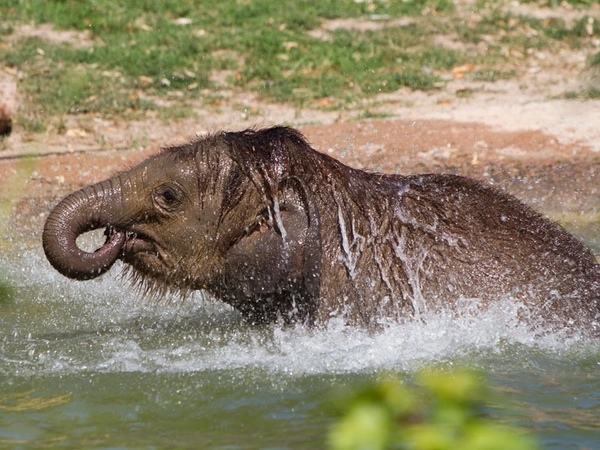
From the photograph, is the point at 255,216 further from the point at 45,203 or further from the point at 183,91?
the point at 183,91

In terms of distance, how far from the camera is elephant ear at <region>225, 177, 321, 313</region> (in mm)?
5707

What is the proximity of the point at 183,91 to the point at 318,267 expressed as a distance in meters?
8.58

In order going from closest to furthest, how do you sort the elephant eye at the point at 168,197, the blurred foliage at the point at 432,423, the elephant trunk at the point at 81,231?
the blurred foliage at the point at 432,423 → the elephant trunk at the point at 81,231 → the elephant eye at the point at 168,197

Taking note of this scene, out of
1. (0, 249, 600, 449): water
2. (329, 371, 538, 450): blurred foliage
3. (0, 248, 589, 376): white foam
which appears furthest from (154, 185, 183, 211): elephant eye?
(329, 371, 538, 450): blurred foliage

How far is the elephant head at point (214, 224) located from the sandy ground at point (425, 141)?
375 centimetres

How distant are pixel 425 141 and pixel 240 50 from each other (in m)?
4.49

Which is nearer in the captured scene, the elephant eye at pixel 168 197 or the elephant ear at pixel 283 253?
the elephant ear at pixel 283 253

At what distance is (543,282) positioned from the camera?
5875 mm

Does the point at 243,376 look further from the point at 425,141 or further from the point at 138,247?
the point at 425,141

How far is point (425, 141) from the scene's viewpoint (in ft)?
37.4

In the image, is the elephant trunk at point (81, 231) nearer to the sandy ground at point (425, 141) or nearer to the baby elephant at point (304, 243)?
the baby elephant at point (304, 243)

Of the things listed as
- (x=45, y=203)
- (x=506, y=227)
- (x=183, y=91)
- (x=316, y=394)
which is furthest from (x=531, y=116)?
(x=316, y=394)

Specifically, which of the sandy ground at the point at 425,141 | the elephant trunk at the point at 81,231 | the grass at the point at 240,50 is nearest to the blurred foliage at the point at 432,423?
the elephant trunk at the point at 81,231

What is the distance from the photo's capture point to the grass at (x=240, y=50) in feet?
44.7
